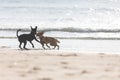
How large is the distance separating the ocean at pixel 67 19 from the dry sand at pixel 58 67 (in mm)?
5647

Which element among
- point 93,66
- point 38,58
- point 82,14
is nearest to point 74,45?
point 38,58

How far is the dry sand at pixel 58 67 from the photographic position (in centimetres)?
833

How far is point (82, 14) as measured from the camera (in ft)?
82.3

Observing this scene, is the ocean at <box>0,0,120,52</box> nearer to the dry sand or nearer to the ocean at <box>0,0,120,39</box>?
the ocean at <box>0,0,120,39</box>

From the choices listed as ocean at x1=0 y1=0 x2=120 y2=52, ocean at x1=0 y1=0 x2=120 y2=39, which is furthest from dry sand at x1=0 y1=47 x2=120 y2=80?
ocean at x1=0 y1=0 x2=120 y2=39

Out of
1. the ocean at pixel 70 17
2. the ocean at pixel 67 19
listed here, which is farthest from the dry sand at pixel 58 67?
the ocean at pixel 70 17

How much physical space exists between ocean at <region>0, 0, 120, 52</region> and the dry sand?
5.65 m

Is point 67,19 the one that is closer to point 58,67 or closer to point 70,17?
point 70,17

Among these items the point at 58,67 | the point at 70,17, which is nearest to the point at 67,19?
the point at 70,17

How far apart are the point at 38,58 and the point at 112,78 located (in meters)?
3.13

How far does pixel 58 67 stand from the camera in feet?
30.9

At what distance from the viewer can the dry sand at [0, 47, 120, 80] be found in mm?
8328

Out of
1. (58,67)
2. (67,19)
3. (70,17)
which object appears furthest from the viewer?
(70,17)

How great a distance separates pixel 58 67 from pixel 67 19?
14262mm
